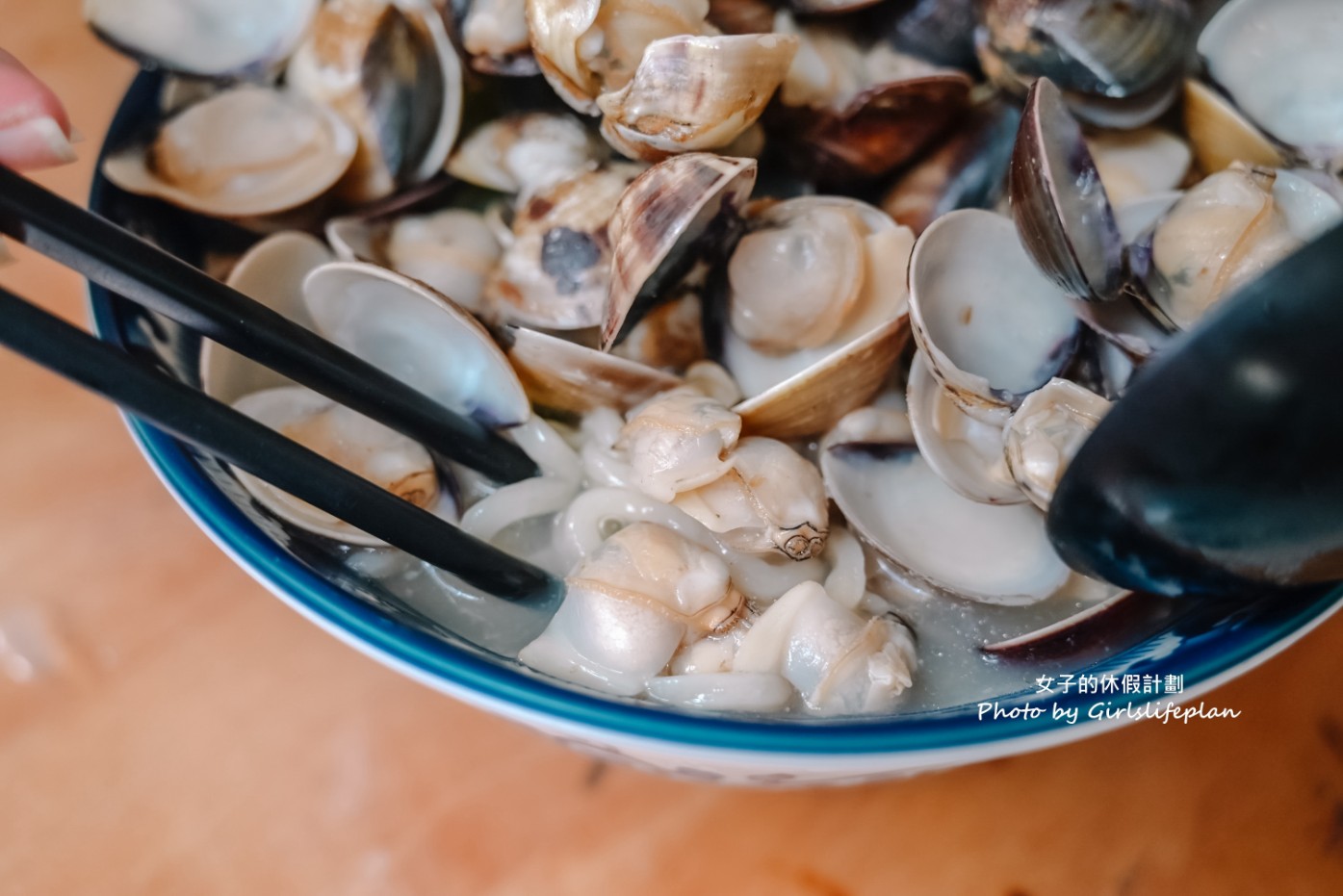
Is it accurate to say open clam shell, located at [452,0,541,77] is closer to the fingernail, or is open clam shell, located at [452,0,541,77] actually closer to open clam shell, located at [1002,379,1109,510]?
the fingernail

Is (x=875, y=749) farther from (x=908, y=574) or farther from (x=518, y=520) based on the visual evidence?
(x=518, y=520)

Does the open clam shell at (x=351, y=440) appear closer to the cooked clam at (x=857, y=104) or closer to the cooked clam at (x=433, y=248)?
the cooked clam at (x=433, y=248)

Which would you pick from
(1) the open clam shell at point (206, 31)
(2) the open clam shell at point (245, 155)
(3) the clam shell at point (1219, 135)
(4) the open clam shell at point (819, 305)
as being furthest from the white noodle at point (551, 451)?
(3) the clam shell at point (1219, 135)

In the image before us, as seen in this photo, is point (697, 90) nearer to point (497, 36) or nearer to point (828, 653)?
point (497, 36)

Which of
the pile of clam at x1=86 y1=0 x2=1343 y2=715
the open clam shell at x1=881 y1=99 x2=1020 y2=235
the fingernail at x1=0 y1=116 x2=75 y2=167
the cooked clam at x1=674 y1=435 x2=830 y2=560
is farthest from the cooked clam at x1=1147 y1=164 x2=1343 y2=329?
the fingernail at x1=0 y1=116 x2=75 y2=167

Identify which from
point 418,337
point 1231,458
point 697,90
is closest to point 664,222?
point 697,90

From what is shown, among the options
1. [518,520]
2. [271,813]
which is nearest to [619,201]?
[518,520]

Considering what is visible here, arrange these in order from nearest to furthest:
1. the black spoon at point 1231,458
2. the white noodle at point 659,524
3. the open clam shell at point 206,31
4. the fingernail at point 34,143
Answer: the black spoon at point 1231,458
the fingernail at point 34,143
the white noodle at point 659,524
the open clam shell at point 206,31
